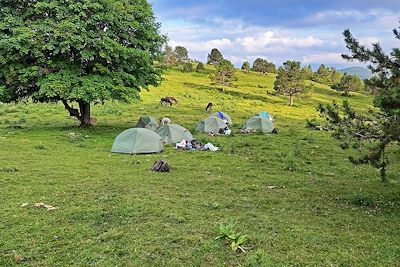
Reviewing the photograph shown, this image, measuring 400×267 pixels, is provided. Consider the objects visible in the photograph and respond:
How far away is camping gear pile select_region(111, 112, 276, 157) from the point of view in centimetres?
2225

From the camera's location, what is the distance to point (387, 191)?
14617 millimetres

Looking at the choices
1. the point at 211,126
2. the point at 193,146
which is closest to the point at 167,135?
the point at 193,146

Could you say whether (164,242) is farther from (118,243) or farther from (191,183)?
(191,183)

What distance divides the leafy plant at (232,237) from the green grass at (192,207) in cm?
15

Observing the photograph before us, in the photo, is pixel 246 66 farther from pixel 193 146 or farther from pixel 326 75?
pixel 193 146

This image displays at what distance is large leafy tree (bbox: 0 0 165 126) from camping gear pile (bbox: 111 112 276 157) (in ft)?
12.5

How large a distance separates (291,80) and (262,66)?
5000 cm

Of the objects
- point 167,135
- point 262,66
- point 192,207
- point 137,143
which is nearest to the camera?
point 192,207

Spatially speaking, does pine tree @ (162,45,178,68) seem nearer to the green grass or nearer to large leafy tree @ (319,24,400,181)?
the green grass

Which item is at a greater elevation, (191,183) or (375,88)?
(375,88)

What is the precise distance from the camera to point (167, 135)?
2547 centimetres

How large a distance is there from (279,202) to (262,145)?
41.8 feet

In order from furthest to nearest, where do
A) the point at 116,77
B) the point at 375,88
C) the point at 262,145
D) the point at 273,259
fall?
the point at 116,77 → the point at 262,145 → the point at 375,88 → the point at 273,259

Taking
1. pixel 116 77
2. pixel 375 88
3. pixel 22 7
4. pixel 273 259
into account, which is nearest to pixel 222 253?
pixel 273 259
